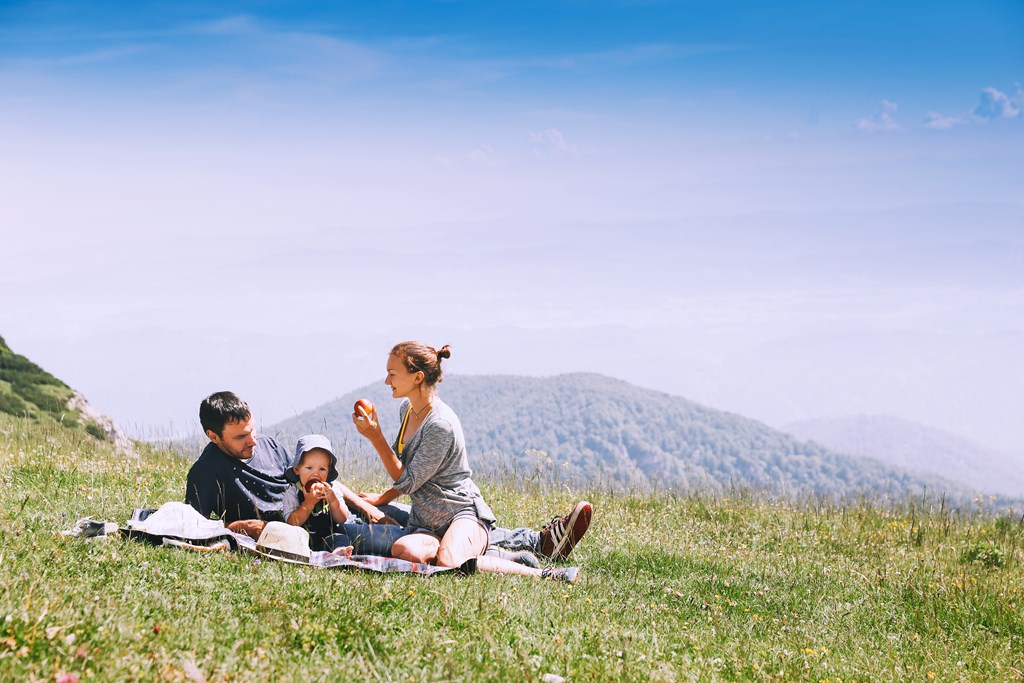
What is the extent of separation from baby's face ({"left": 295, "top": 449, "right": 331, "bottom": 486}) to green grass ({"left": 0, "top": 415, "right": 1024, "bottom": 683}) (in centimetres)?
118

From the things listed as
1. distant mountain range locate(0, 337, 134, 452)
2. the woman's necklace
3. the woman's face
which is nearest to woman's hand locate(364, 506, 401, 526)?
the woman's necklace

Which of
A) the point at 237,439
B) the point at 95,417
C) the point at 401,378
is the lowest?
the point at 95,417

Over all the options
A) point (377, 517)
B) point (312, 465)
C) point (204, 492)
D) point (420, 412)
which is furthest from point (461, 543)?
point (204, 492)

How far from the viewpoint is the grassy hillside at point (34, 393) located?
16672 millimetres

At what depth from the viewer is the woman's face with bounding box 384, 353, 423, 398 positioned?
7.73 m

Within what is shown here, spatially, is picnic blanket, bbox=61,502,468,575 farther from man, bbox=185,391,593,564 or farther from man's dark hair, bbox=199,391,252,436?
man's dark hair, bbox=199,391,252,436

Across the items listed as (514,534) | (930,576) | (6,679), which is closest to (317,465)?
(514,534)

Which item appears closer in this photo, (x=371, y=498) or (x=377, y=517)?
(x=377, y=517)

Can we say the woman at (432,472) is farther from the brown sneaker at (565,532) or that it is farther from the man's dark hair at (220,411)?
the man's dark hair at (220,411)

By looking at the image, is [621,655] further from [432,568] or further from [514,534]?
[514,534]

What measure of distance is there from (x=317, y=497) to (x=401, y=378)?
1.26 m

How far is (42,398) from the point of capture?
701 inches

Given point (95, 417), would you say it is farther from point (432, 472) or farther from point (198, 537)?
point (432, 472)

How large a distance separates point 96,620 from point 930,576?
28.6ft
